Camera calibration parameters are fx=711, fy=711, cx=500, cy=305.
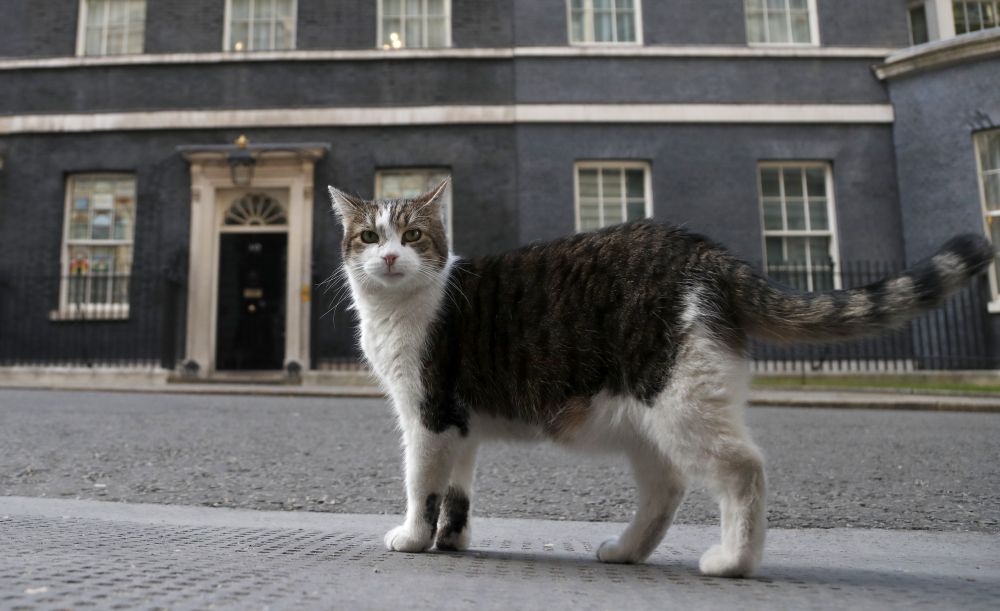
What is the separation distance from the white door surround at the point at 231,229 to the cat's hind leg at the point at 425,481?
35.6ft

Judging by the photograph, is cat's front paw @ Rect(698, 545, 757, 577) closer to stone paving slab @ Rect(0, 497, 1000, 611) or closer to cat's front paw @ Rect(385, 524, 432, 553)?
stone paving slab @ Rect(0, 497, 1000, 611)

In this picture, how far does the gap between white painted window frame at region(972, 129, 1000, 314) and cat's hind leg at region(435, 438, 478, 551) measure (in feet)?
42.2

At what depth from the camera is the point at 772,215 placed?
13.4 metres

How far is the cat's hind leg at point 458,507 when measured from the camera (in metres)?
2.42

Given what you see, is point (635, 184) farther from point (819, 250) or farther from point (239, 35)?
point (239, 35)

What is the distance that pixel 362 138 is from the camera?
1362 cm

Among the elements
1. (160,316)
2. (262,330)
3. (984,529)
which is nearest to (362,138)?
(262,330)

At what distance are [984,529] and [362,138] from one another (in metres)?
12.3

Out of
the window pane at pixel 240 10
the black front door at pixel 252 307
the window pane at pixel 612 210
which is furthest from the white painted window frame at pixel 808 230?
the window pane at pixel 240 10

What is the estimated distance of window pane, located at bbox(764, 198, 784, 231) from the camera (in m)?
13.4

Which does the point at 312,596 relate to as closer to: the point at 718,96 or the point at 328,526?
the point at 328,526

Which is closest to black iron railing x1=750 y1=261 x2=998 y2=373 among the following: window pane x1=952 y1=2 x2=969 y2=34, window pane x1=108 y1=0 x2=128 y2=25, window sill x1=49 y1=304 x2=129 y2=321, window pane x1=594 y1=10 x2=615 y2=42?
window pane x1=952 y1=2 x2=969 y2=34

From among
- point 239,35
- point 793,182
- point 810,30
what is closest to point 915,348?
point 793,182

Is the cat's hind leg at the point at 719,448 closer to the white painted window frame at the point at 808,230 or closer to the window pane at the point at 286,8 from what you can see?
the white painted window frame at the point at 808,230
